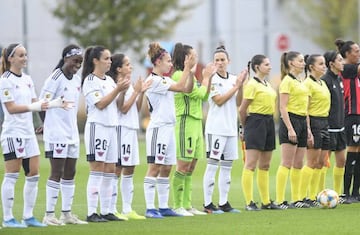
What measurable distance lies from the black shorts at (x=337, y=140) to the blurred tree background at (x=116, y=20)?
25832 millimetres

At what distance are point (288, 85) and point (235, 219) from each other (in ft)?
8.80

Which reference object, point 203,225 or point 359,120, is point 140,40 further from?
point 203,225

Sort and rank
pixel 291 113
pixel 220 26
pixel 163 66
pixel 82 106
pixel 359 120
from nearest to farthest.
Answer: pixel 163 66, pixel 291 113, pixel 359 120, pixel 82 106, pixel 220 26

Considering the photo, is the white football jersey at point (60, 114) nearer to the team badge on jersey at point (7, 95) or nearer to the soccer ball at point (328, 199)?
the team badge on jersey at point (7, 95)

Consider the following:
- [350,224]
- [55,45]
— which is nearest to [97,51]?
[350,224]

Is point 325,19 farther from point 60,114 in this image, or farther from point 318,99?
point 60,114

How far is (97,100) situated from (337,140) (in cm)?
464

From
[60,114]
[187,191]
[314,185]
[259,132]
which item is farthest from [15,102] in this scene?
[314,185]

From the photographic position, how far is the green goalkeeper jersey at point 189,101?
1716 centimetres

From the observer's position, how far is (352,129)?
19047 mm

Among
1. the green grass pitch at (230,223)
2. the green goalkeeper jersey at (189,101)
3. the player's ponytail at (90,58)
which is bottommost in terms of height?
the green grass pitch at (230,223)

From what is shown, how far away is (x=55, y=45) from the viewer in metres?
47.5

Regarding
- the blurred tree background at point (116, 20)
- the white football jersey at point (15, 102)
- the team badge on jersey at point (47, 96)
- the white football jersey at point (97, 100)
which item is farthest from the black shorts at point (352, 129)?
the blurred tree background at point (116, 20)

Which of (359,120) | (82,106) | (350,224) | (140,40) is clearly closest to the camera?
(350,224)
